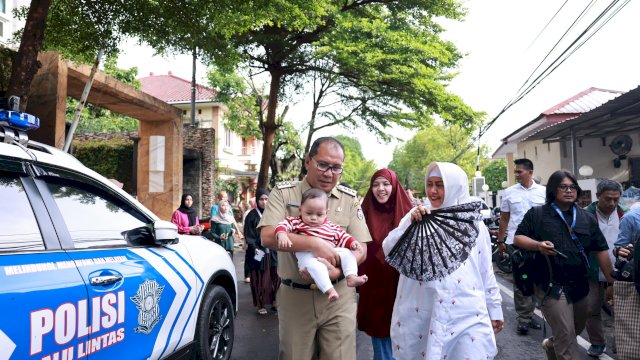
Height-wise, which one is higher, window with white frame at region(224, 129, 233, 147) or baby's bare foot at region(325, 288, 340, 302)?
window with white frame at region(224, 129, 233, 147)

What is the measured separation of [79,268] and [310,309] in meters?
1.26

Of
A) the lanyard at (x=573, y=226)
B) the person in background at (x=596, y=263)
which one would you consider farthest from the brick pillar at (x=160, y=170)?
the lanyard at (x=573, y=226)

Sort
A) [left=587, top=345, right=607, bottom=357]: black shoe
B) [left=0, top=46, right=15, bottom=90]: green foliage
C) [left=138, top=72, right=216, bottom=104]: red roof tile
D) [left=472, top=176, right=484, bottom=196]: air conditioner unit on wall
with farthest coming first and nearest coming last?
[left=138, top=72, right=216, bottom=104]: red roof tile, [left=472, top=176, right=484, bottom=196]: air conditioner unit on wall, [left=0, top=46, right=15, bottom=90]: green foliage, [left=587, top=345, right=607, bottom=357]: black shoe

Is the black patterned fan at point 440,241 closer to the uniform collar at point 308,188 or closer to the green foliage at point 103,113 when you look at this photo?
the uniform collar at point 308,188

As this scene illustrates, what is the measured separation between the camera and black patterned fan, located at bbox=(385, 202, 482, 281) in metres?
2.73

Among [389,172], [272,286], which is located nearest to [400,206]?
[389,172]

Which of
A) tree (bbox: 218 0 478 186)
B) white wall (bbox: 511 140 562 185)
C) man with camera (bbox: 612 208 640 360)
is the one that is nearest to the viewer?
man with camera (bbox: 612 208 640 360)

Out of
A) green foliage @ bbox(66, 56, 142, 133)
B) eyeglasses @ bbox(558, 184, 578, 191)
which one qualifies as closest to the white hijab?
eyeglasses @ bbox(558, 184, 578, 191)

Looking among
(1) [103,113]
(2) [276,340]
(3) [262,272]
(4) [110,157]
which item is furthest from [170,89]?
(2) [276,340]

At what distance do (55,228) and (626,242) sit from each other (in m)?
4.70

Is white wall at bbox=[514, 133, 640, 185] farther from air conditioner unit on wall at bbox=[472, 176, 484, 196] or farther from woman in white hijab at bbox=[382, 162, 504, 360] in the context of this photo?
woman in white hijab at bbox=[382, 162, 504, 360]

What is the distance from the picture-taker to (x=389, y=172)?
3707mm

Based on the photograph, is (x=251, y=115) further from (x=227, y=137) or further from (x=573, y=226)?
(x=573, y=226)

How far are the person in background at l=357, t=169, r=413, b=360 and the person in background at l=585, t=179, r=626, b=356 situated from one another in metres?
2.06
